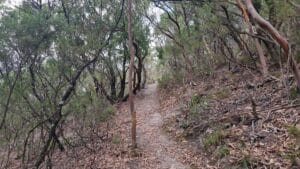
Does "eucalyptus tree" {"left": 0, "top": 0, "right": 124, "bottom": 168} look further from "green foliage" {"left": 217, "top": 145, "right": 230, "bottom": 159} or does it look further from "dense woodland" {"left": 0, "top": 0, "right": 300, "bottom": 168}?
"green foliage" {"left": 217, "top": 145, "right": 230, "bottom": 159}

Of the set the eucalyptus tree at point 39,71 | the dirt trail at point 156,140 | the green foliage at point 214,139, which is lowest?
the dirt trail at point 156,140

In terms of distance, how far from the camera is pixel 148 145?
11047mm

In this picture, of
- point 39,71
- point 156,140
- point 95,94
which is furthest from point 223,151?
point 39,71

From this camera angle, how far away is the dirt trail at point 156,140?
9266mm

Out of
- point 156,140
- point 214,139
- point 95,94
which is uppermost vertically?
point 95,94

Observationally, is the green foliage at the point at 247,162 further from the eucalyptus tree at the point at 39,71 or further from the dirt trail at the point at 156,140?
the eucalyptus tree at the point at 39,71

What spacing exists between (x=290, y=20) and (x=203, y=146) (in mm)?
4992

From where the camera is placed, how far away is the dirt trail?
927 centimetres

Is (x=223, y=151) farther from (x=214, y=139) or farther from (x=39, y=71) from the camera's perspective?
(x=39, y=71)

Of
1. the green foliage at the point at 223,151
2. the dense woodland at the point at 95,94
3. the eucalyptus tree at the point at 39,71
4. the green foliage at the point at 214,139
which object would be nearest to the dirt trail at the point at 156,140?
the dense woodland at the point at 95,94

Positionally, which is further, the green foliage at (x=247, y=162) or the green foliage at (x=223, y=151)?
the green foliage at (x=223, y=151)

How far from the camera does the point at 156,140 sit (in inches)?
451

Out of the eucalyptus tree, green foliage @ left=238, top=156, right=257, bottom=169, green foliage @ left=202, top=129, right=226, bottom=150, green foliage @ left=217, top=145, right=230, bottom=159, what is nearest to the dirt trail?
green foliage @ left=202, top=129, right=226, bottom=150

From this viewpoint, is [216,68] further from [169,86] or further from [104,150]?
[104,150]
